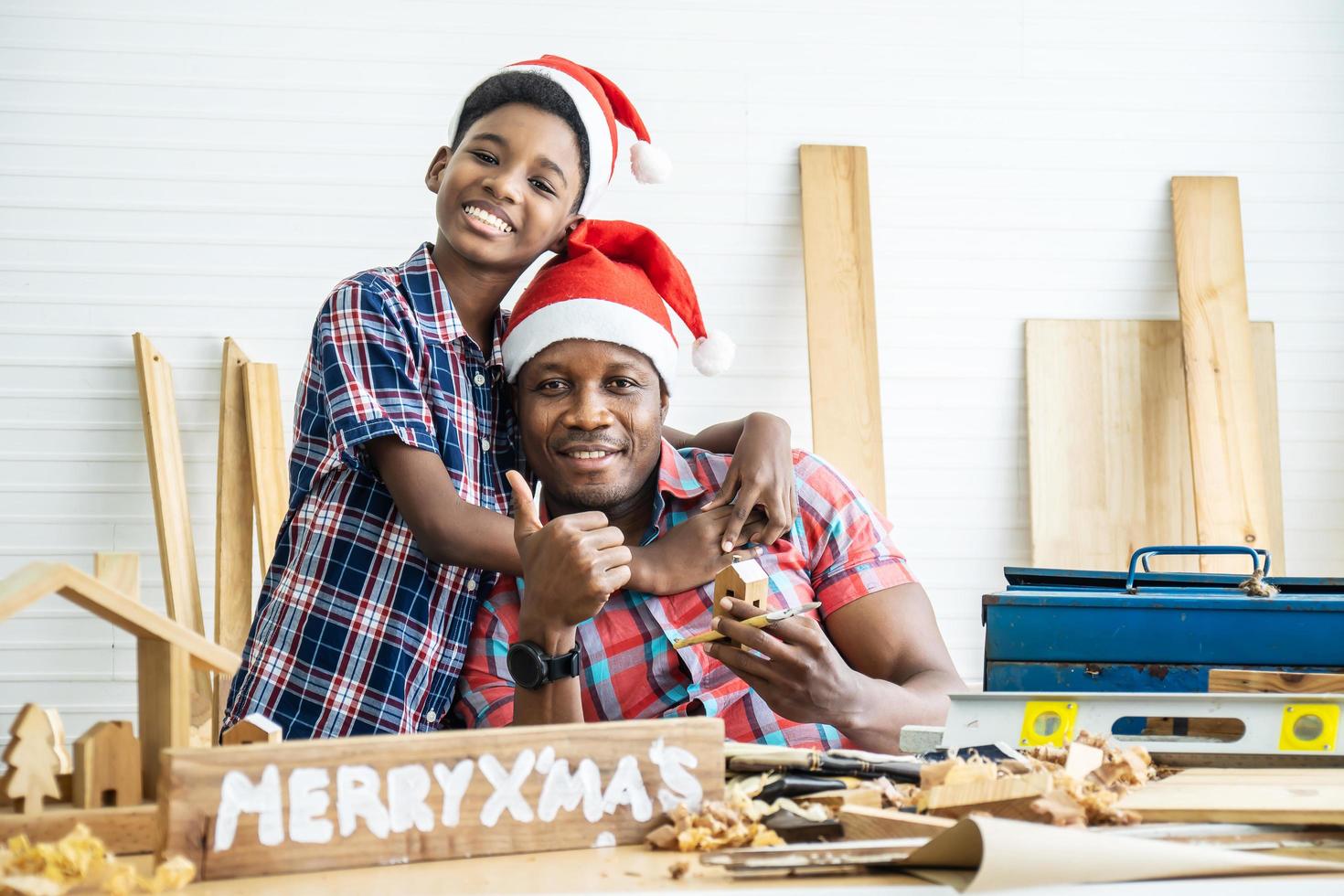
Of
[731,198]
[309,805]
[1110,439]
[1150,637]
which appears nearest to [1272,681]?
[1150,637]

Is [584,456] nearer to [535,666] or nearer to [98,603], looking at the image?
A: [535,666]

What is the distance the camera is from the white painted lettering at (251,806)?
99cm

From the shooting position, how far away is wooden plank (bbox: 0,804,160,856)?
1002 millimetres

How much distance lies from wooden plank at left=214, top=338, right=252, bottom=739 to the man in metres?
1.92

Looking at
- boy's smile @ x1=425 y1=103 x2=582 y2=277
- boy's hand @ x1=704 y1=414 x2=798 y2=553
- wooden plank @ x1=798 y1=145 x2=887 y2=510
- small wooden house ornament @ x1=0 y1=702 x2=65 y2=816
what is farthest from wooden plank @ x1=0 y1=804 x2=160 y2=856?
wooden plank @ x1=798 y1=145 x2=887 y2=510

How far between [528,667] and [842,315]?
8.27 feet

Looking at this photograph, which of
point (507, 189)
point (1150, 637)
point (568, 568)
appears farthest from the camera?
point (507, 189)

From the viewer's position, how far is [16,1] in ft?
12.6

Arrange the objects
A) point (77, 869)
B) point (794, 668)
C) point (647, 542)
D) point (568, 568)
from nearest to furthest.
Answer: point (77, 869) < point (568, 568) < point (794, 668) < point (647, 542)

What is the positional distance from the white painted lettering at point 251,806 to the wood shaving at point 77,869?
0.04 meters

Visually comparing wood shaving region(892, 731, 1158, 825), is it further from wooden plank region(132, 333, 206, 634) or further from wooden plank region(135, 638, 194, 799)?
wooden plank region(132, 333, 206, 634)

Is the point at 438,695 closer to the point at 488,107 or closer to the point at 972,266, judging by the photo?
the point at 488,107

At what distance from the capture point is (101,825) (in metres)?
1.03

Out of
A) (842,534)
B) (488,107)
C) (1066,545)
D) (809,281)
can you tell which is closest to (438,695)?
(842,534)
